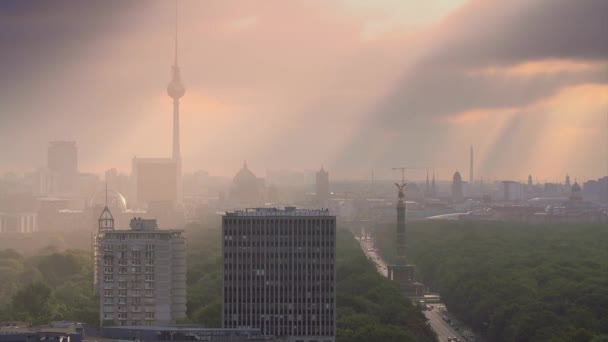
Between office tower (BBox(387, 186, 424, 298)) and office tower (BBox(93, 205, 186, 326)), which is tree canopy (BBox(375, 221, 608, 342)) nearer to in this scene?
office tower (BBox(387, 186, 424, 298))

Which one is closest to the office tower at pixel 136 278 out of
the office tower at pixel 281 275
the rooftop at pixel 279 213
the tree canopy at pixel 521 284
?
the rooftop at pixel 279 213

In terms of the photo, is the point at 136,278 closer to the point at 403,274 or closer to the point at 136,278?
the point at 136,278

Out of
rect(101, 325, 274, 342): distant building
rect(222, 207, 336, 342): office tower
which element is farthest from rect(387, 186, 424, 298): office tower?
rect(101, 325, 274, 342): distant building

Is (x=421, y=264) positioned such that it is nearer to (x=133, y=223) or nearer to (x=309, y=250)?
(x=133, y=223)

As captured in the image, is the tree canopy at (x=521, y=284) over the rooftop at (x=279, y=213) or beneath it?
beneath

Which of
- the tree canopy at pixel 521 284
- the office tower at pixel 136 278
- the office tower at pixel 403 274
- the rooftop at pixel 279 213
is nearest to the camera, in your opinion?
the rooftop at pixel 279 213

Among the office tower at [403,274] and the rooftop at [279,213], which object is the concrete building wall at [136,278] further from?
the office tower at [403,274]

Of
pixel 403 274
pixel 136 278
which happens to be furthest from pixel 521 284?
pixel 136 278

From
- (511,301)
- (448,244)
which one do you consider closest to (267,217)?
(511,301)
